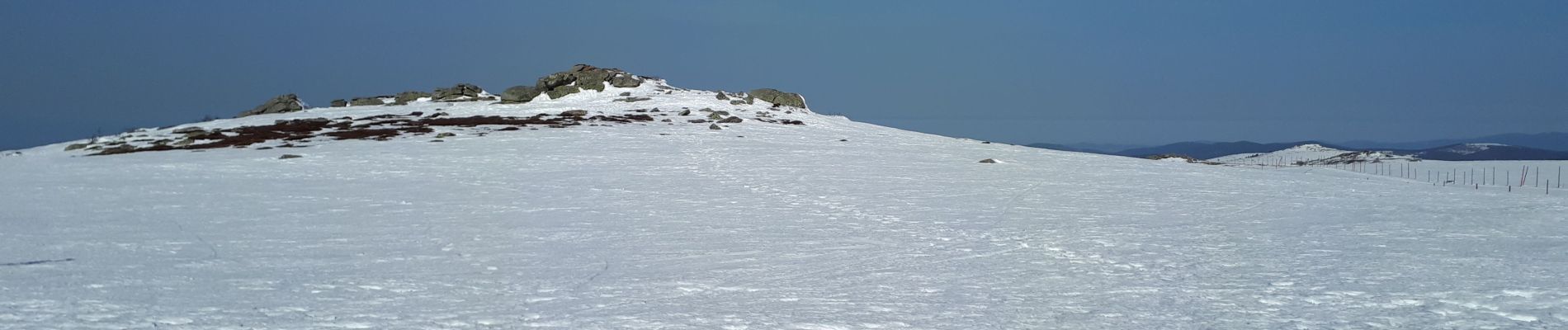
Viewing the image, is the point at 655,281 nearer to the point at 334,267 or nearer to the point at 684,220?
the point at 334,267

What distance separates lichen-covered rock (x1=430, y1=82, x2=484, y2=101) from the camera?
67244mm

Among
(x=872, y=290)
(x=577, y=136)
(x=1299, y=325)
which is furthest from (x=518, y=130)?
(x=1299, y=325)

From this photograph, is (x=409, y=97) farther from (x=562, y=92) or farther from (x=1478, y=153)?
(x=1478, y=153)

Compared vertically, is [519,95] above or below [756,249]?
above

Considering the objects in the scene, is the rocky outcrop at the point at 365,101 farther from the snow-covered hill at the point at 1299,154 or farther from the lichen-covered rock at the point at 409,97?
the snow-covered hill at the point at 1299,154

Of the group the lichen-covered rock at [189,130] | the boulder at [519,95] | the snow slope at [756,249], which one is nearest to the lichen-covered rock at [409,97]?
the boulder at [519,95]

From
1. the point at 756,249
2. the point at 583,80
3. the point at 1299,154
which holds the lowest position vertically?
the point at 756,249

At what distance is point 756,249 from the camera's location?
1398cm

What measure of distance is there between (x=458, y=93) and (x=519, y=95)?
6.62 metres

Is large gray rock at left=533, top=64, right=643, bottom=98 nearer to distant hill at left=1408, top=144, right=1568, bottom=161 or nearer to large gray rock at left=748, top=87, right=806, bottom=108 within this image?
large gray rock at left=748, top=87, right=806, bottom=108

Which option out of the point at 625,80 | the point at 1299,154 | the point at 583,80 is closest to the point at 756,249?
the point at 583,80

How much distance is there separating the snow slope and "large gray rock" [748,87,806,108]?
37.4 meters

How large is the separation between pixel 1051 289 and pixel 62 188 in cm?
2322

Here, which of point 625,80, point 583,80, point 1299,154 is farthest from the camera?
point 1299,154
